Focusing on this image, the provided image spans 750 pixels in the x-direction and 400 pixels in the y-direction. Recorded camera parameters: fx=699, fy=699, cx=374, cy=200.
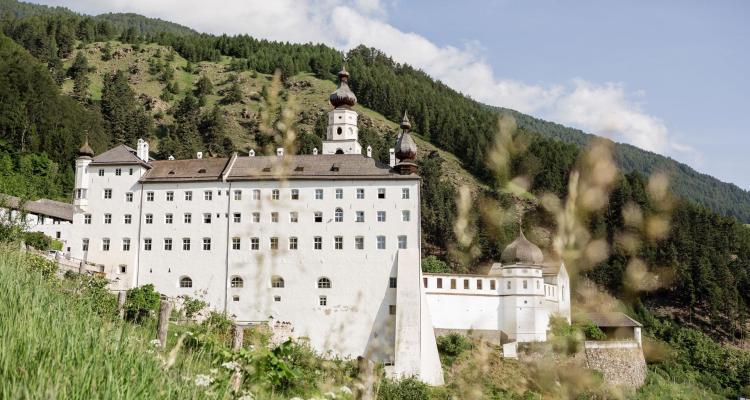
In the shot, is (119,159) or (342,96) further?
(342,96)

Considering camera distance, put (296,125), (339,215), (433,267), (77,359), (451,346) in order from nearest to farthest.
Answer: (77,359) → (451,346) → (339,215) → (433,267) → (296,125)

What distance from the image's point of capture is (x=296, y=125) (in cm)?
9269

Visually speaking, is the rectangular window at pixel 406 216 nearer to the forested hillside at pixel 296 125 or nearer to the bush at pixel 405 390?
the forested hillside at pixel 296 125

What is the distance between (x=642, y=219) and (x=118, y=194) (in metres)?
47.3

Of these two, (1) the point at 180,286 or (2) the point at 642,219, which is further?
(1) the point at 180,286

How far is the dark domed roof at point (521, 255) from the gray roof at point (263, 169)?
1069 centimetres

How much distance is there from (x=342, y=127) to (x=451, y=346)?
23.1m

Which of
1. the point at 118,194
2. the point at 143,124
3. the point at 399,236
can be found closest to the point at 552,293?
the point at 399,236

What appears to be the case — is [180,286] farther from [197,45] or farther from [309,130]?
[197,45]

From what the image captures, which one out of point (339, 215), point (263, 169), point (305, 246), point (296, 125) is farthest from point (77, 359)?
point (296, 125)

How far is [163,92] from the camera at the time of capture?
12744cm

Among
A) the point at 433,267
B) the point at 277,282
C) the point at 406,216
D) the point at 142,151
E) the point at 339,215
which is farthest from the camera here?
the point at 433,267

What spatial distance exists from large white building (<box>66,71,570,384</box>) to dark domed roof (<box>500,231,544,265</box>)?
15.6 inches

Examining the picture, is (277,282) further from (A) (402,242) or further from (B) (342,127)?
(B) (342,127)
